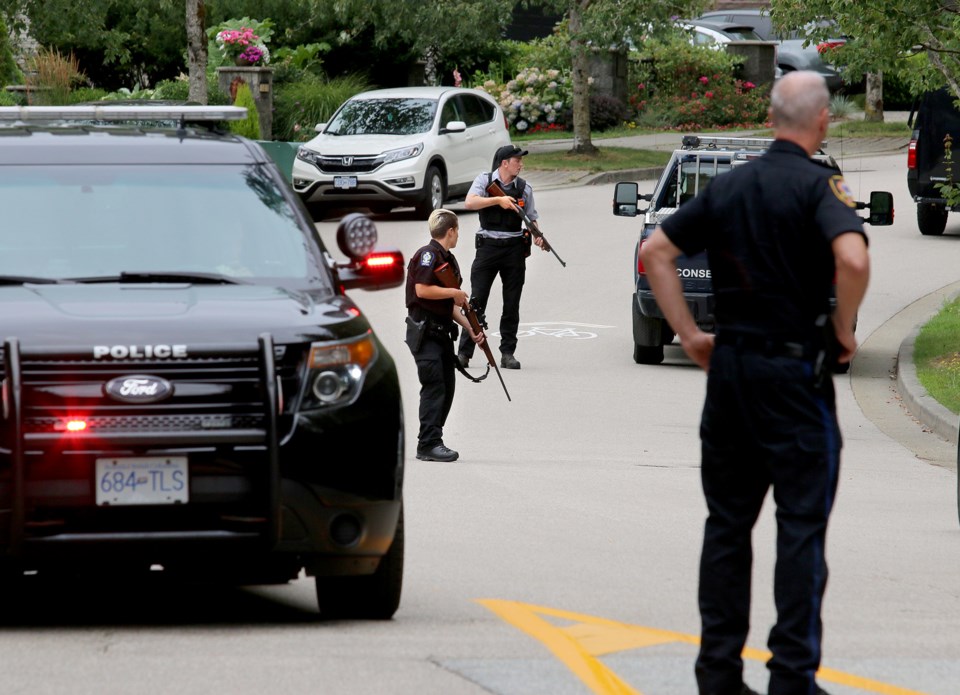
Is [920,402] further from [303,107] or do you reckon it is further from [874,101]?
[874,101]

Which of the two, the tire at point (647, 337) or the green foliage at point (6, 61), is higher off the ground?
the green foliage at point (6, 61)

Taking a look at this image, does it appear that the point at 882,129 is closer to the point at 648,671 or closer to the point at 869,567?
the point at 869,567

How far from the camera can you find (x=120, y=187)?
7141 millimetres

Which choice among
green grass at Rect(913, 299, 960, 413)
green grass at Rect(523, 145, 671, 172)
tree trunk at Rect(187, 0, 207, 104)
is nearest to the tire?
green grass at Rect(913, 299, 960, 413)

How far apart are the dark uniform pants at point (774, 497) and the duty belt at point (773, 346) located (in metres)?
0.01

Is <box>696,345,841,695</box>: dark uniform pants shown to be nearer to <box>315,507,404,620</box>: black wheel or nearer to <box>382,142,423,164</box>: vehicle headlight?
<box>315,507,404,620</box>: black wheel

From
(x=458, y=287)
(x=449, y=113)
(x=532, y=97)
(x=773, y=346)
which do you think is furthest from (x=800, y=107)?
(x=532, y=97)

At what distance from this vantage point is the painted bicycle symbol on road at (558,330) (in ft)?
60.1

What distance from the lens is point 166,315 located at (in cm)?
617

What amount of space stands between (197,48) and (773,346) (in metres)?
24.5

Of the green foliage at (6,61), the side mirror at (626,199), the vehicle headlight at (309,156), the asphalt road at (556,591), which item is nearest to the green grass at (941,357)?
the asphalt road at (556,591)

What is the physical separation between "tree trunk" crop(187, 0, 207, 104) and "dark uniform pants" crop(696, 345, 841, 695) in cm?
2420

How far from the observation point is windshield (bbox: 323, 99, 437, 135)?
26.3m

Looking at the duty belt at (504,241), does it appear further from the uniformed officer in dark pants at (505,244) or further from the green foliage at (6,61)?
the green foliage at (6,61)
